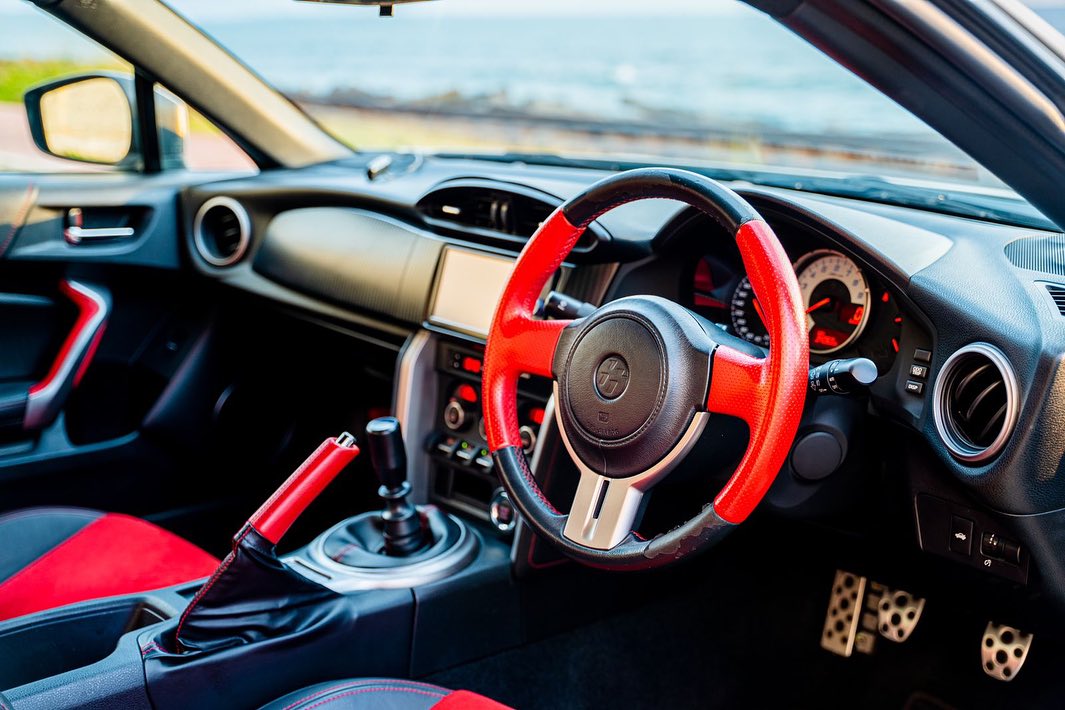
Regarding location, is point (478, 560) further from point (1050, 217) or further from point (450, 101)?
point (450, 101)

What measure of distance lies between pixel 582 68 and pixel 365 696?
26529 millimetres

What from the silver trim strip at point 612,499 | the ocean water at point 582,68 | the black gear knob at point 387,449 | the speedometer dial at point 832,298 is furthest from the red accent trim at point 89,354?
the ocean water at point 582,68

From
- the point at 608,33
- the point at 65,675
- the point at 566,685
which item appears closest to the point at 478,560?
the point at 566,685

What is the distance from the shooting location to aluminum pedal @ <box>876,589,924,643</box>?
1.91 meters

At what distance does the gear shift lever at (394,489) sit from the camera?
161 cm

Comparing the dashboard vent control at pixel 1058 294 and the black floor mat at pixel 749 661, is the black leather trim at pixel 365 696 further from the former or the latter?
the dashboard vent control at pixel 1058 294

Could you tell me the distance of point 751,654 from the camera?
2162 millimetres

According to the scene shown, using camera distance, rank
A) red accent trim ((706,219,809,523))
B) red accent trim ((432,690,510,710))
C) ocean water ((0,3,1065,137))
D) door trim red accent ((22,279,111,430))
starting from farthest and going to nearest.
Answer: ocean water ((0,3,1065,137)) → door trim red accent ((22,279,111,430)) → red accent trim ((432,690,510,710)) → red accent trim ((706,219,809,523))

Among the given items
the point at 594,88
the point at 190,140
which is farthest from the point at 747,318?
the point at 594,88

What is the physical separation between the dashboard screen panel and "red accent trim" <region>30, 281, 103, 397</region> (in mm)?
980

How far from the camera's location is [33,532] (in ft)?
5.87

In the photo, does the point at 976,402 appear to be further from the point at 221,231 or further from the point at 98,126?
the point at 98,126

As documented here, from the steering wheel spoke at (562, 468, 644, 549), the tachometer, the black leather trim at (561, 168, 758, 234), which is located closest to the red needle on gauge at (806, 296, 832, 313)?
the tachometer

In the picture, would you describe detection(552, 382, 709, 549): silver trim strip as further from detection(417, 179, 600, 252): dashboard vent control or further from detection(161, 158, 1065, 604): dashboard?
detection(417, 179, 600, 252): dashboard vent control
